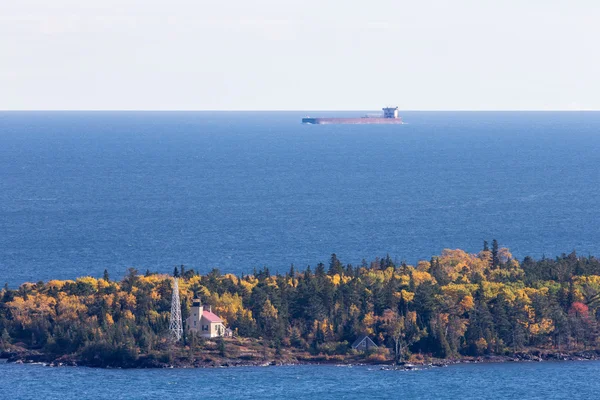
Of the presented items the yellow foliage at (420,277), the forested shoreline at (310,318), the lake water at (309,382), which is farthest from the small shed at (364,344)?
the yellow foliage at (420,277)

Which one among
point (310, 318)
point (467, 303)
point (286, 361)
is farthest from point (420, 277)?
point (286, 361)

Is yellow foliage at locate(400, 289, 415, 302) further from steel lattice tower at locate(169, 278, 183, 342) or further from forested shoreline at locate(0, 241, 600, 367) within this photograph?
steel lattice tower at locate(169, 278, 183, 342)

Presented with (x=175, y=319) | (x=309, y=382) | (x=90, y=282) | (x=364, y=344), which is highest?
(x=90, y=282)

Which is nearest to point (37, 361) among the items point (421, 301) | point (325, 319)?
point (325, 319)

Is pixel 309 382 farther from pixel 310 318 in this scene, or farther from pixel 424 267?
pixel 424 267

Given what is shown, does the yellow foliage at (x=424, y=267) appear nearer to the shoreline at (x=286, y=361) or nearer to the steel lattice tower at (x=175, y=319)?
the shoreline at (x=286, y=361)

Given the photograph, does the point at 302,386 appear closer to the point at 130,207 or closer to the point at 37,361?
the point at 37,361
